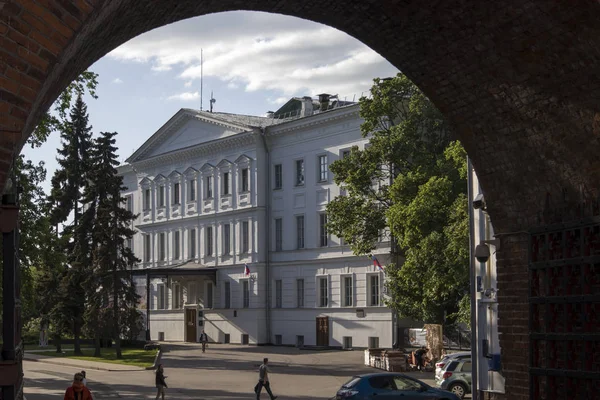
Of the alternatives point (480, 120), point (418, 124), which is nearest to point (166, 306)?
point (418, 124)

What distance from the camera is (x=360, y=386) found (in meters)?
26.6

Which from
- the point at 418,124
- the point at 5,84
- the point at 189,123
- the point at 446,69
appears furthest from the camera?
the point at 189,123

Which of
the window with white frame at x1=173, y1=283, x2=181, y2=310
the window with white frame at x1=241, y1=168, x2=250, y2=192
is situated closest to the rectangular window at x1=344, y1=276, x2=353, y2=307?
the window with white frame at x1=241, y1=168, x2=250, y2=192

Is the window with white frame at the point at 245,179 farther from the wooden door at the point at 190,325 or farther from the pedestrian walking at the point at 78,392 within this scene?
the pedestrian walking at the point at 78,392

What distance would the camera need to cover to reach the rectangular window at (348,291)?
188 feet

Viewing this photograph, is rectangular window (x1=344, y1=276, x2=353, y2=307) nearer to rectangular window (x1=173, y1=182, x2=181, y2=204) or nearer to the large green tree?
the large green tree

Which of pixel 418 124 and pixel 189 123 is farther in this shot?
pixel 189 123

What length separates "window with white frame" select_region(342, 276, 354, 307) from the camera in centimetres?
5705

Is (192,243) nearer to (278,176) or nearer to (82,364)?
(278,176)

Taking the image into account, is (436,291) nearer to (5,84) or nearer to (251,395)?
(251,395)

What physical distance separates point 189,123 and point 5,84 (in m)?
66.4

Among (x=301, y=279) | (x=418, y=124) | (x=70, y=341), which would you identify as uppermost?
(x=418, y=124)

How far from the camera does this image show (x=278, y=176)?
64.1 meters

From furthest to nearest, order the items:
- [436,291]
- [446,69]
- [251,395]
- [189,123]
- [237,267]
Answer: [189,123] → [237,267] → [436,291] → [251,395] → [446,69]
